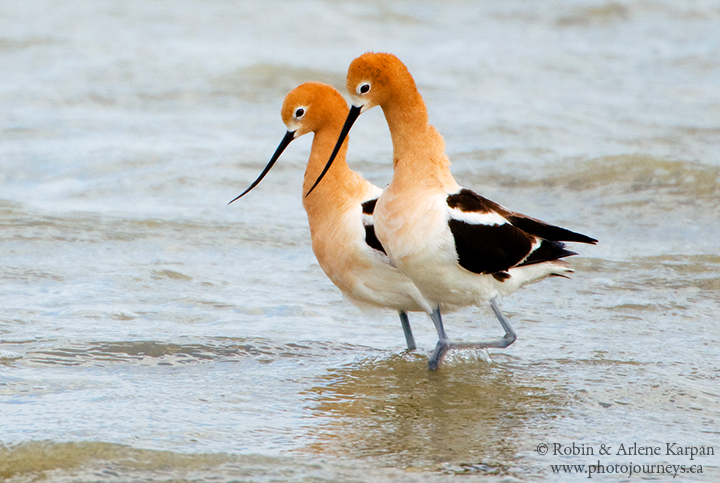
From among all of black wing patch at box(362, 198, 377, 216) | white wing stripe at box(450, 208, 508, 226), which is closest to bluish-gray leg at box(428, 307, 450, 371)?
white wing stripe at box(450, 208, 508, 226)

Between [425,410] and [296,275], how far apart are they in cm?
280

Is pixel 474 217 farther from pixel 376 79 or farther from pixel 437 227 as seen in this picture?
pixel 376 79

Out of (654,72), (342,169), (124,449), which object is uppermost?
(654,72)

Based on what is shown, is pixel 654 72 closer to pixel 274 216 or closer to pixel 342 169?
pixel 274 216

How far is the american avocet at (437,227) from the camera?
16.7 feet

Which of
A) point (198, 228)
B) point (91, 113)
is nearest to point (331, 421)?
point (198, 228)

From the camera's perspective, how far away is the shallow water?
4.47m

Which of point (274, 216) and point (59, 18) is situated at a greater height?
point (59, 18)

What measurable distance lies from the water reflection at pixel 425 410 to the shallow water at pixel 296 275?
2cm

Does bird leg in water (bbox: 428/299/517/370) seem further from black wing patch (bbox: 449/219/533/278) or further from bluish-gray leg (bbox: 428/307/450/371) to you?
black wing patch (bbox: 449/219/533/278)

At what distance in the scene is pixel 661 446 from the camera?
445 cm

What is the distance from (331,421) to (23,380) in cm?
175

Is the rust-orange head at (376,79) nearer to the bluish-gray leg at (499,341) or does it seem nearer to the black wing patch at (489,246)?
the black wing patch at (489,246)

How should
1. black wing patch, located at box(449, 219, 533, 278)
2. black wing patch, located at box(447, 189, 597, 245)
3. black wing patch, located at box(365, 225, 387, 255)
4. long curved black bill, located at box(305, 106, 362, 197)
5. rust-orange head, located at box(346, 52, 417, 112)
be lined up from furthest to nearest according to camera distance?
black wing patch, located at box(365, 225, 387, 255) → long curved black bill, located at box(305, 106, 362, 197) → rust-orange head, located at box(346, 52, 417, 112) → black wing patch, located at box(447, 189, 597, 245) → black wing patch, located at box(449, 219, 533, 278)
